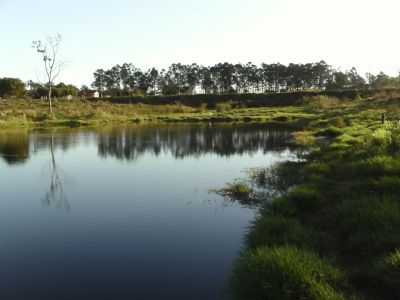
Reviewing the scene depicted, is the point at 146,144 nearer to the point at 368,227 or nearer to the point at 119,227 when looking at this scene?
the point at 119,227

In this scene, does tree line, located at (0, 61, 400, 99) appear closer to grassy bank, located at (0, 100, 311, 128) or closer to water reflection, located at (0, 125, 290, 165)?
grassy bank, located at (0, 100, 311, 128)

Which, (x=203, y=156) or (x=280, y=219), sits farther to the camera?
(x=203, y=156)

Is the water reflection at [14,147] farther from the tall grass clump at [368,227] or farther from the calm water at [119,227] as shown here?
the tall grass clump at [368,227]

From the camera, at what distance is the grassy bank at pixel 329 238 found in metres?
5.20

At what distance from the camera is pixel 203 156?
2103cm

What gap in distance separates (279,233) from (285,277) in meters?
2.24

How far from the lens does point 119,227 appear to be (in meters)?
9.61

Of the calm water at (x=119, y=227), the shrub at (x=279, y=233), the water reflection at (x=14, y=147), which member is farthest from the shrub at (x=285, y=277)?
the water reflection at (x=14, y=147)

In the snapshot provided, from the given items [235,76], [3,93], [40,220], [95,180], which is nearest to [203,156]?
[95,180]

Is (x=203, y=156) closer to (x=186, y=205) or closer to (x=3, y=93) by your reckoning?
(x=186, y=205)

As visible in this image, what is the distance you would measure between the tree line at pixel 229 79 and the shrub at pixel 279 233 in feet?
316

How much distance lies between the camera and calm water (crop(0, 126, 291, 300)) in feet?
22.3

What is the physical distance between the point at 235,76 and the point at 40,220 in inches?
3823

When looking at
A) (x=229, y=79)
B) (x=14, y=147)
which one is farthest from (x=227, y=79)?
(x=14, y=147)
